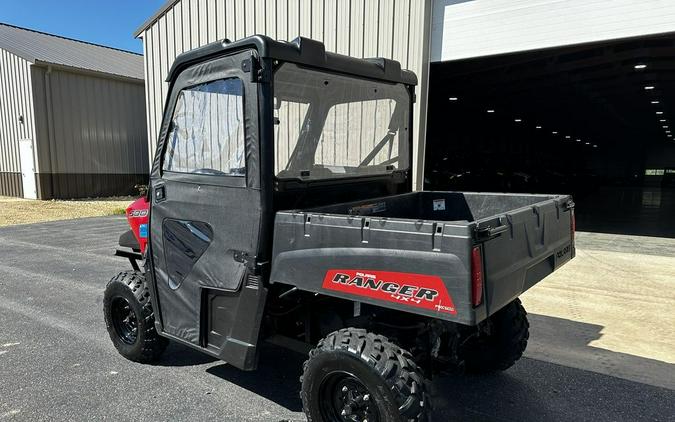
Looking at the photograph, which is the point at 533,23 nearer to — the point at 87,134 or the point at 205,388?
the point at 205,388

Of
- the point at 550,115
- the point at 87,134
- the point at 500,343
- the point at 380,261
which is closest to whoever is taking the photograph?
the point at 380,261

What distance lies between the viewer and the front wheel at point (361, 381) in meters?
2.29

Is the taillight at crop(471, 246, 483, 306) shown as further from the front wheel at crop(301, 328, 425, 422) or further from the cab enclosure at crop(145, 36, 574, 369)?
the front wheel at crop(301, 328, 425, 422)

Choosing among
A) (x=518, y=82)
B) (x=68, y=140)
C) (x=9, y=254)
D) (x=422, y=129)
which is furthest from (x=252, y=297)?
(x=68, y=140)

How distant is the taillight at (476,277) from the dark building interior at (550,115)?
7761mm

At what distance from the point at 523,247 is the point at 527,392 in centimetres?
148

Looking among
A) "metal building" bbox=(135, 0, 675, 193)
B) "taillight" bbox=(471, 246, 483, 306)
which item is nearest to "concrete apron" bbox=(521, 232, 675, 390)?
"taillight" bbox=(471, 246, 483, 306)

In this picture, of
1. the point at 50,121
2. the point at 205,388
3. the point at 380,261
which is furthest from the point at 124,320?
the point at 50,121

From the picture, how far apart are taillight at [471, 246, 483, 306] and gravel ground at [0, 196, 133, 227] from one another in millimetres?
14109

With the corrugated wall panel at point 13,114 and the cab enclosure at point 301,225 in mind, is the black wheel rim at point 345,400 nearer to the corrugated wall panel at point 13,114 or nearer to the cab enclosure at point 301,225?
the cab enclosure at point 301,225

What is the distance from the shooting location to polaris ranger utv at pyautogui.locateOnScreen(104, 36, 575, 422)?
7.50 feet

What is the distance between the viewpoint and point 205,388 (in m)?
3.45

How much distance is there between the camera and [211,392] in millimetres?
3395

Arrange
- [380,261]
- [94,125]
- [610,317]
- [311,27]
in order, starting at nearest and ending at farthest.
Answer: [380,261] < [610,317] < [311,27] < [94,125]
